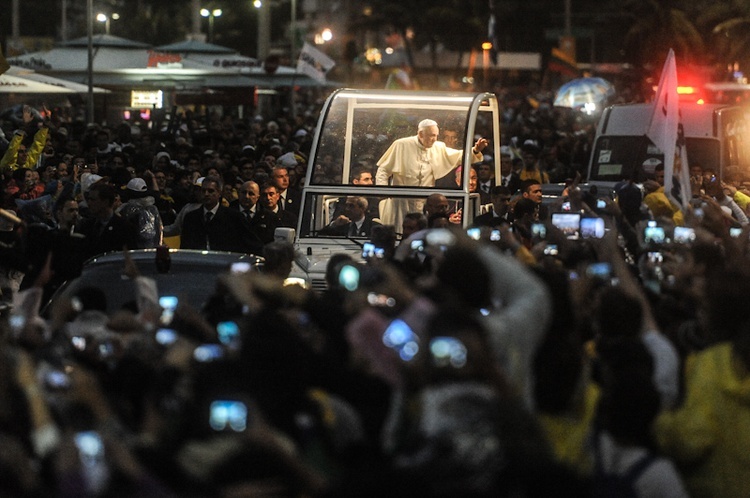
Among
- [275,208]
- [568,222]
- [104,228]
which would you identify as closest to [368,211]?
[275,208]

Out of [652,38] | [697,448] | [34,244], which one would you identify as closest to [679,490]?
[697,448]

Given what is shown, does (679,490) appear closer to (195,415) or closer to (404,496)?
(404,496)

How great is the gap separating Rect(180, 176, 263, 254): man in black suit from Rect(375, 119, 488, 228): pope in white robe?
144cm

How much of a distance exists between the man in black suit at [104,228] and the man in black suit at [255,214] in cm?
174

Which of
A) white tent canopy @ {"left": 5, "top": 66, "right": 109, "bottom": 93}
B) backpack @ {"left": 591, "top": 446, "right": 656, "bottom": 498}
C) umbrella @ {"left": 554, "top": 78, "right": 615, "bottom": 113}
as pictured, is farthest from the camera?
umbrella @ {"left": 554, "top": 78, "right": 615, "bottom": 113}

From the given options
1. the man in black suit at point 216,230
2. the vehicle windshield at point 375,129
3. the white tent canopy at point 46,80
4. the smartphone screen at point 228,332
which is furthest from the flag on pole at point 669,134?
the white tent canopy at point 46,80

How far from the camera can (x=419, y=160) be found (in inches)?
558

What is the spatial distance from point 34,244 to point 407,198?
4.11 metres

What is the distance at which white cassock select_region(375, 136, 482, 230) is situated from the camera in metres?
14.0

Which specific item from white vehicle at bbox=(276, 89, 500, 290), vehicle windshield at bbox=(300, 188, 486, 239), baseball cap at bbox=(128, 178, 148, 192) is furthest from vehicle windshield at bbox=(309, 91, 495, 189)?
baseball cap at bbox=(128, 178, 148, 192)

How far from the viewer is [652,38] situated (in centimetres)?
6309

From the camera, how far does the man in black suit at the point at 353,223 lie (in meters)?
13.3

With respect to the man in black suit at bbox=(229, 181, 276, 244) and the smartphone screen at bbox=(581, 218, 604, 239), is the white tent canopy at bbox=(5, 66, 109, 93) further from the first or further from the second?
the smartphone screen at bbox=(581, 218, 604, 239)

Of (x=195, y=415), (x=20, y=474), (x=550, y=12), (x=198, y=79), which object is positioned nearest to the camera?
(x=20, y=474)
